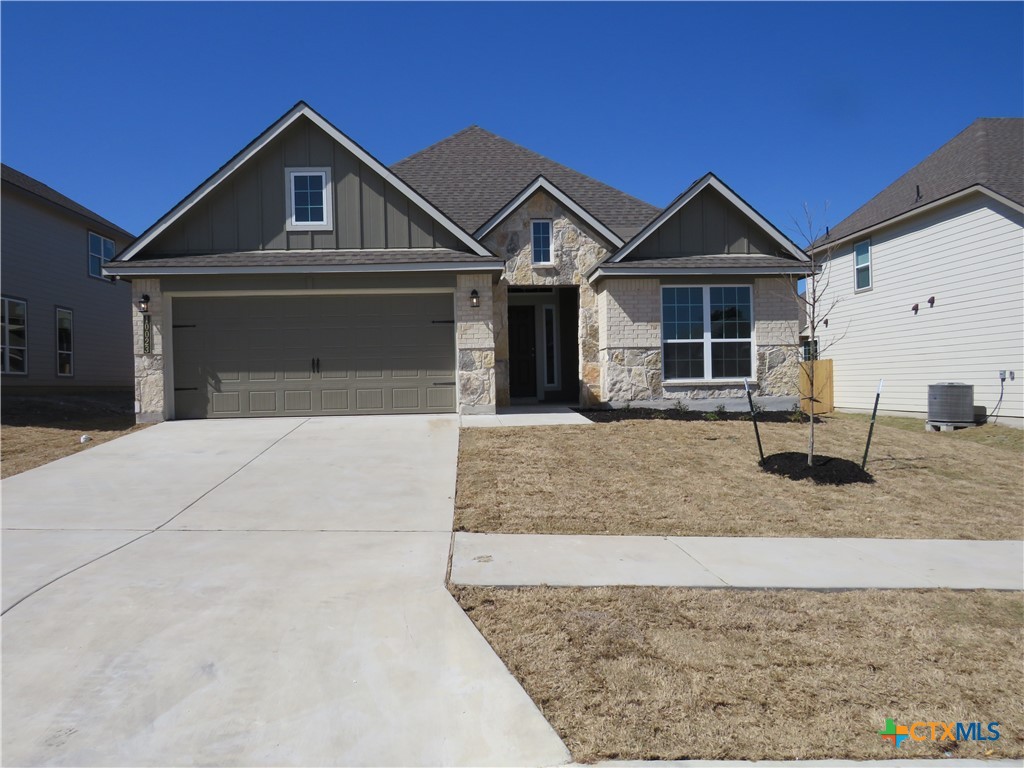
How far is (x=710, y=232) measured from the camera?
49.6 feet

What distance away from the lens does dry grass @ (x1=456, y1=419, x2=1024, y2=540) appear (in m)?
7.19

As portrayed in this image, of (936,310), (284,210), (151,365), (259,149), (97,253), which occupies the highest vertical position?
(259,149)

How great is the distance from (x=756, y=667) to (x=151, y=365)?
1217 centimetres

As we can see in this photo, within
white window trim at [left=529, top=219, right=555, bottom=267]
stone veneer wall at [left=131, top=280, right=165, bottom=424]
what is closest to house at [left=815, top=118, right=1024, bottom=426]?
white window trim at [left=529, top=219, right=555, bottom=267]

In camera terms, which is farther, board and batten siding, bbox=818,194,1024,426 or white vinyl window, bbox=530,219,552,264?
white vinyl window, bbox=530,219,552,264

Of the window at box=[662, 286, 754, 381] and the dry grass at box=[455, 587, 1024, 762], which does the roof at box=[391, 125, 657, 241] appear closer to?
the window at box=[662, 286, 754, 381]

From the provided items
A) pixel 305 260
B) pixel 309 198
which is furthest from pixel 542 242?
pixel 305 260

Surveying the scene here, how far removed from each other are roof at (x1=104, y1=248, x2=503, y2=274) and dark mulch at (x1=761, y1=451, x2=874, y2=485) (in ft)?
20.8

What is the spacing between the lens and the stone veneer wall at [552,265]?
50.6 feet

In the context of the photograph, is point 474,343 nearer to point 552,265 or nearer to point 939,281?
A: point 552,265

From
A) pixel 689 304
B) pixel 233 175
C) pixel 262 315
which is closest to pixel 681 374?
pixel 689 304

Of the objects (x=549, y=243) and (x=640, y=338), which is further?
(x=549, y=243)

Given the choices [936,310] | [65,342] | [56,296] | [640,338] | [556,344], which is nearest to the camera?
[640,338]

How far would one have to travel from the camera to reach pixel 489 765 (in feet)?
10.3
